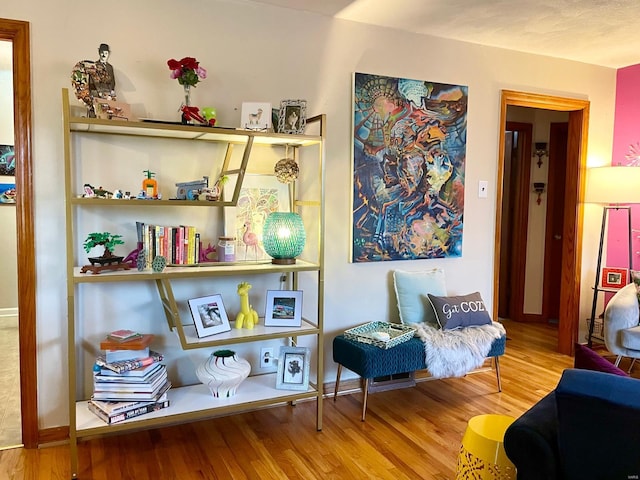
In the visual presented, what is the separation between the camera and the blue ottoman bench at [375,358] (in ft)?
9.53

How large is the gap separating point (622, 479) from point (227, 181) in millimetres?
2226

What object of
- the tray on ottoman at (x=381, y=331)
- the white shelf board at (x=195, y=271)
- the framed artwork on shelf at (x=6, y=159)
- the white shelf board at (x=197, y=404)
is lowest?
the white shelf board at (x=197, y=404)

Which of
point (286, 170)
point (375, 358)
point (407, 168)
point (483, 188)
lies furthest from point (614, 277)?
point (286, 170)

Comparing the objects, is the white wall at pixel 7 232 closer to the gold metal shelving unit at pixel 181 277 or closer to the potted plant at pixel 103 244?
the gold metal shelving unit at pixel 181 277

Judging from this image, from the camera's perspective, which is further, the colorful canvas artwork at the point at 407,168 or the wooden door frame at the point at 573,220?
the wooden door frame at the point at 573,220

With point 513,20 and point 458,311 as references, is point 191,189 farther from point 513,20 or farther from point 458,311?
point 513,20

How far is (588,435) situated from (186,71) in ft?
7.49

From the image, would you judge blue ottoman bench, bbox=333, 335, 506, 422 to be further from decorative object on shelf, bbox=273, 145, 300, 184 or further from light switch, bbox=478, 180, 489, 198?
light switch, bbox=478, 180, 489, 198

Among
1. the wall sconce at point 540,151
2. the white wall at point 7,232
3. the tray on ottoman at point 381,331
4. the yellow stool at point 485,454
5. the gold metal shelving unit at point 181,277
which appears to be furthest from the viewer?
the white wall at point 7,232

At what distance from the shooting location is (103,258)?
2436 millimetres

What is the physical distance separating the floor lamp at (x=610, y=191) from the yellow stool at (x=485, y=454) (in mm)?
2539

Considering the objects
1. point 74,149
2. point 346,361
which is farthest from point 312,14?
point 346,361

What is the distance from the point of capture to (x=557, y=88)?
404 cm

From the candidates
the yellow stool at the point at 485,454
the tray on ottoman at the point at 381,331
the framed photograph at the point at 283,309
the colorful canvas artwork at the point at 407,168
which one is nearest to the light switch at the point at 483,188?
the colorful canvas artwork at the point at 407,168
